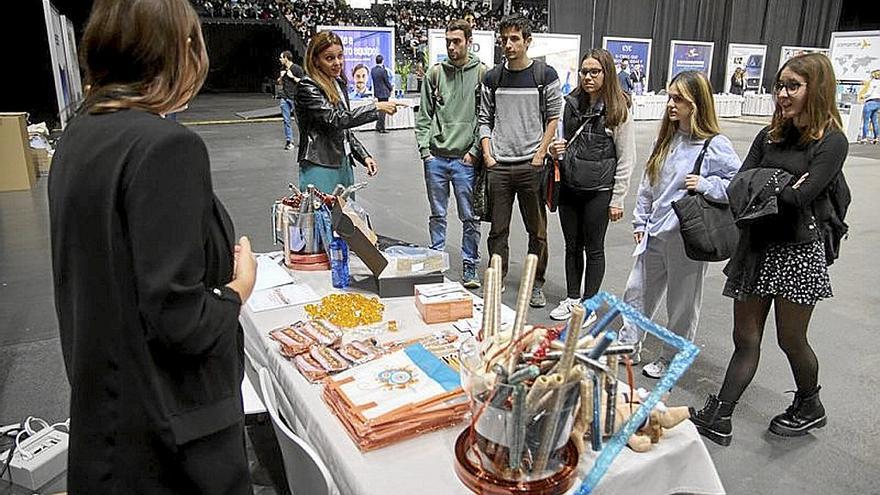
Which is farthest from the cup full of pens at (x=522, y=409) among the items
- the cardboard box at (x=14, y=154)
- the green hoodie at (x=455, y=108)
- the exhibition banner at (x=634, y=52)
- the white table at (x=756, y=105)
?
the white table at (x=756, y=105)

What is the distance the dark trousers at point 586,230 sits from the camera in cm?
301

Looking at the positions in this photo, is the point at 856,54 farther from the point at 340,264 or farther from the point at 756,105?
the point at 340,264

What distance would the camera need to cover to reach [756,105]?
15602mm

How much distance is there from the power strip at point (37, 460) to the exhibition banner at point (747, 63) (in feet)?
56.4

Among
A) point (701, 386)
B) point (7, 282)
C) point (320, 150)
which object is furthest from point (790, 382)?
point (7, 282)

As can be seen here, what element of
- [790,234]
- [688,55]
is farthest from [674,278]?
[688,55]

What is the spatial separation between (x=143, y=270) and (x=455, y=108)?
2.76 m

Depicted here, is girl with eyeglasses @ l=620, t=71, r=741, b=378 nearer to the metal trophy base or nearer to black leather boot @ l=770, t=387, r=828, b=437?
black leather boot @ l=770, t=387, r=828, b=437

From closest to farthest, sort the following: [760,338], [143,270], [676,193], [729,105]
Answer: [143,270]
[760,338]
[676,193]
[729,105]

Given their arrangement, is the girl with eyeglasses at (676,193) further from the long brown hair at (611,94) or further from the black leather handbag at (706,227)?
the long brown hair at (611,94)

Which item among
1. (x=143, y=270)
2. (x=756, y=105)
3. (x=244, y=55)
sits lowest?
(x=756, y=105)

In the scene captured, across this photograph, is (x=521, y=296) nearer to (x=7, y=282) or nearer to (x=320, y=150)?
(x=320, y=150)

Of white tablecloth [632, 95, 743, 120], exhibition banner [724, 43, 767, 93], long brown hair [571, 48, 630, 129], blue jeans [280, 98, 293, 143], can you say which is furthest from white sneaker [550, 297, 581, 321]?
exhibition banner [724, 43, 767, 93]

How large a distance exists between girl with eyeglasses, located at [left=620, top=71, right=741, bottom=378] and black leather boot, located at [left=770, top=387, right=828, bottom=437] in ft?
1.45
